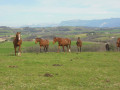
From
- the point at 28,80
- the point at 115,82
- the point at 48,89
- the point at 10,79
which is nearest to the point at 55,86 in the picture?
the point at 48,89

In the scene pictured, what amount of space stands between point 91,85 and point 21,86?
405 cm

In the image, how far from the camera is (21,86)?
30.5 feet

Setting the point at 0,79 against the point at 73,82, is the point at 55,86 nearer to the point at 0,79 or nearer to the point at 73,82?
the point at 73,82

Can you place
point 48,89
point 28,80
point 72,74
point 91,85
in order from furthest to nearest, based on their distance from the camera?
point 72,74 < point 28,80 < point 91,85 < point 48,89

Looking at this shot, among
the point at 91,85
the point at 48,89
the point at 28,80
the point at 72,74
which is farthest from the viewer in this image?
the point at 72,74

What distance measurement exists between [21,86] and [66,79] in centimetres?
314

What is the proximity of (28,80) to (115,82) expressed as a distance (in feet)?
18.0

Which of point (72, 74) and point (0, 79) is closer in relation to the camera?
point (0, 79)

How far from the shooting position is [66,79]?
36.4 ft

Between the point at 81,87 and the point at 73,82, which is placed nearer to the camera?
the point at 81,87

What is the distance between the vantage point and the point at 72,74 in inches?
496

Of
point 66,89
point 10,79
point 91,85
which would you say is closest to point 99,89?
point 91,85

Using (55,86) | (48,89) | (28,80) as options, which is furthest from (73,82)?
(28,80)

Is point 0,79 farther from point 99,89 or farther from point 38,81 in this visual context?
point 99,89
